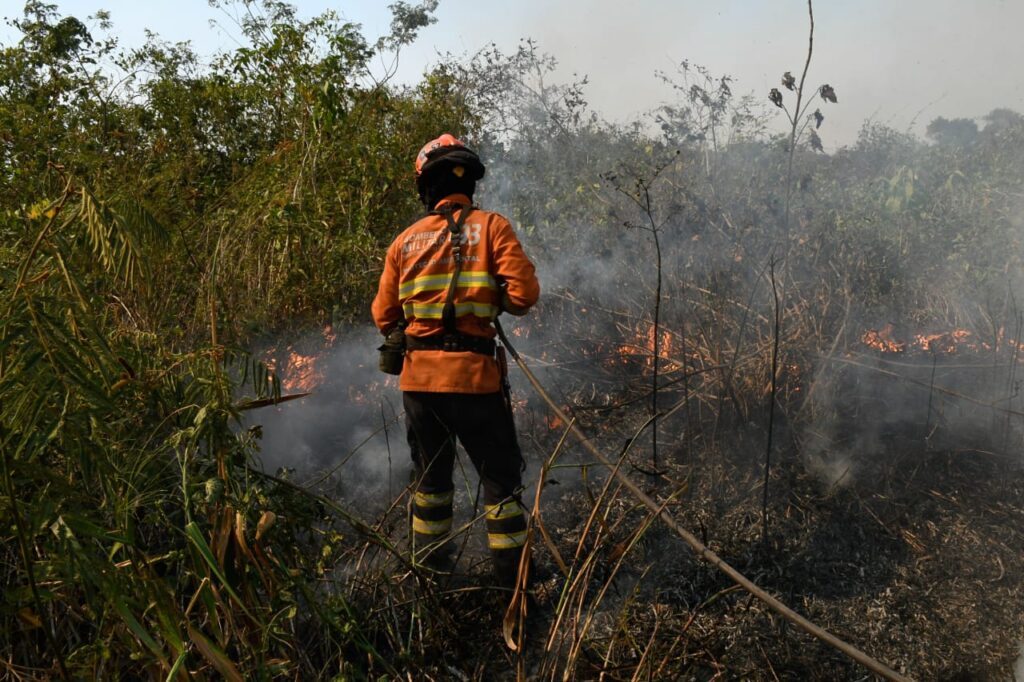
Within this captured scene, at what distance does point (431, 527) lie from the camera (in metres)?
3.59

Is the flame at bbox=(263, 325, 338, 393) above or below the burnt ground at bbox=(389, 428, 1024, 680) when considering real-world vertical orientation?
above

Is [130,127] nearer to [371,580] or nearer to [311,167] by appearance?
[311,167]

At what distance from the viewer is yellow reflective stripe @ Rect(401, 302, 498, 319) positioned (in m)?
3.44

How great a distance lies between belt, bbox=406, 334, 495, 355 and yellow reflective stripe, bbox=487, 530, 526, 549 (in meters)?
0.81

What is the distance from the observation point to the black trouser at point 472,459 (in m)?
3.44

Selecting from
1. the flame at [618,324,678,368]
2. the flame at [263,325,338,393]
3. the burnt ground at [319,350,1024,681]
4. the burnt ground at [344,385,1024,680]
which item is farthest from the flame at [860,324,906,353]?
the flame at [263,325,338,393]

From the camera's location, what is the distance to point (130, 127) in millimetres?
7102

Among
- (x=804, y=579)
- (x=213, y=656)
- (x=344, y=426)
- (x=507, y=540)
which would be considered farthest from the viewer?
(x=344, y=426)

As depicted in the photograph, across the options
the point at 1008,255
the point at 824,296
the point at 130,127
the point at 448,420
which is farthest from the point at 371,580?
the point at 130,127

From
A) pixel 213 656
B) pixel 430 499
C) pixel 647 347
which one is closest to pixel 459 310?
pixel 430 499

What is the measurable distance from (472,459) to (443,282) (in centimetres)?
83

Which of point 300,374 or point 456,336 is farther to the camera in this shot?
point 300,374

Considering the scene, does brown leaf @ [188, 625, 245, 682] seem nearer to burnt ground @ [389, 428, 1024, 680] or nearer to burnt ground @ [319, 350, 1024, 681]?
burnt ground @ [319, 350, 1024, 681]

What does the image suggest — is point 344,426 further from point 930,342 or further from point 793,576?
point 930,342
